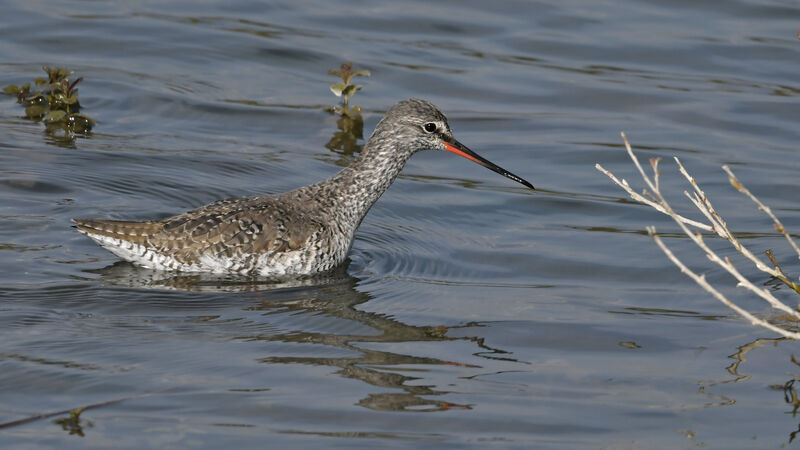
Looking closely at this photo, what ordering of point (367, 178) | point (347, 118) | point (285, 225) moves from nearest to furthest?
1. point (285, 225)
2. point (367, 178)
3. point (347, 118)

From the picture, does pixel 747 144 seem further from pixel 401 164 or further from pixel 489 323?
pixel 489 323

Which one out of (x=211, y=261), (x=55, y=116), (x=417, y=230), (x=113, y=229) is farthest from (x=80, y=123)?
(x=417, y=230)

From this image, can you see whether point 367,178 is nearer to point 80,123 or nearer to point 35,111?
point 80,123

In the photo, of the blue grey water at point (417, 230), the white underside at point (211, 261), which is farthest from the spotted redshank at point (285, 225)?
the blue grey water at point (417, 230)

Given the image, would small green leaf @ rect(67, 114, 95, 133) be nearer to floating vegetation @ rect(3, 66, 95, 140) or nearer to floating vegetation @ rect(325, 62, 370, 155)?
floating vegetation @ rect(3, 66, 95, 140)

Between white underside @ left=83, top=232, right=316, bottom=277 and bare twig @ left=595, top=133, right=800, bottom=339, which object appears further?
white underside @ left=83, top=232, right=316, bottom=277

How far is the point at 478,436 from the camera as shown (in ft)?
21.6

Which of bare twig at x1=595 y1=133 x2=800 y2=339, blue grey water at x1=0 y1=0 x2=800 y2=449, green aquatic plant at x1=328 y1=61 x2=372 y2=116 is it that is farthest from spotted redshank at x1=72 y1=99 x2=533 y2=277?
bare twig at x1=595 y1=133 x2=800 y2=339

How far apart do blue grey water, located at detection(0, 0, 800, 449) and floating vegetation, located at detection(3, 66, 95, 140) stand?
214mm

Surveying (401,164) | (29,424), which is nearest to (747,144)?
(401,164)

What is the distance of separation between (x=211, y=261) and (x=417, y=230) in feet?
7.11

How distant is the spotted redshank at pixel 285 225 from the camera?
9219 millimetres

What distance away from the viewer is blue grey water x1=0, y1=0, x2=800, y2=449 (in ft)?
22.5

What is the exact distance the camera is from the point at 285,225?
945 centimetres
